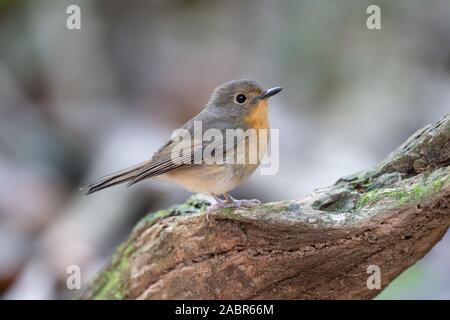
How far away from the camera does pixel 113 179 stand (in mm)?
3277

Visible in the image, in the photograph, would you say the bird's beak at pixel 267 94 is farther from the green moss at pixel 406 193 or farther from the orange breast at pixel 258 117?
the green moss at pixel 406 193

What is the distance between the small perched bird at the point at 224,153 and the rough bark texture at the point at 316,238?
18 centimetres

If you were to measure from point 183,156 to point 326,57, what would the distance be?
3940mm

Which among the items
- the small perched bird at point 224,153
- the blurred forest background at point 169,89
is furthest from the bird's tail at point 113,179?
the blurred forest background at point 169,89

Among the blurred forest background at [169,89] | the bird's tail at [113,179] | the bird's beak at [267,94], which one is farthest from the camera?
the blurred forest background at [169,89]

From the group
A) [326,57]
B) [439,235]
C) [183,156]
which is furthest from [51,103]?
[439,235]

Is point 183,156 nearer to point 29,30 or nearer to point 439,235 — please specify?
point 439,235

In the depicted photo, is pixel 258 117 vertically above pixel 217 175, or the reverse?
pixel 258 117

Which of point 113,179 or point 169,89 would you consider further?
point 169,89

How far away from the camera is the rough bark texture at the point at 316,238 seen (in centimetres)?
255

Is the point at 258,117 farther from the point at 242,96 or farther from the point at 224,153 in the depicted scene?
the point at 224,153

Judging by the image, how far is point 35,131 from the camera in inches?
265

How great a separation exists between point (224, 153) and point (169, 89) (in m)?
3.79

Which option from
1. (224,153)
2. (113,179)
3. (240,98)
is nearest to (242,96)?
(240,98)
